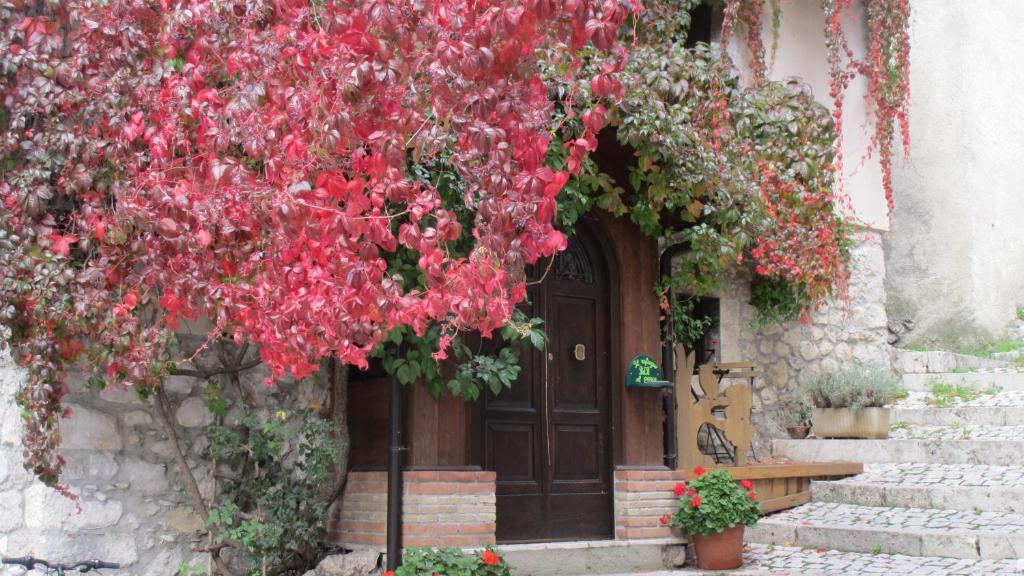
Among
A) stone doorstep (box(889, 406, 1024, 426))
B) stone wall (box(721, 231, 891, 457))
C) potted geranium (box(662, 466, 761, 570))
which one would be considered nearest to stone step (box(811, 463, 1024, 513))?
stone doorstep (box(889, 406, 1024, 426))

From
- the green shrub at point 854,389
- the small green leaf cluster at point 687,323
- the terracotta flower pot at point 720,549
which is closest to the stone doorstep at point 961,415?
the green shrub at point 854,389

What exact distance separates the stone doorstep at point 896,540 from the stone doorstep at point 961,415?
99.1 inches

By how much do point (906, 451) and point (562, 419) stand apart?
370 cm

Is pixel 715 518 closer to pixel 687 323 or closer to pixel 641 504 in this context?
pixel 641 504

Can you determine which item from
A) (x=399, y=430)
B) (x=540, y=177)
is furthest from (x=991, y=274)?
(x=540, y=177)

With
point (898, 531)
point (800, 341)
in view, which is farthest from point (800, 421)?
point (898, 531)

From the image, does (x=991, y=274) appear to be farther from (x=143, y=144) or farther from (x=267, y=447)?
(x=143, y=144)

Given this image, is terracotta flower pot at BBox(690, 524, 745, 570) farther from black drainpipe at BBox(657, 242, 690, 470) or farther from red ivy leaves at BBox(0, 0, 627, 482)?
red ivy leaves at BBox(0, 0, 627, 482)

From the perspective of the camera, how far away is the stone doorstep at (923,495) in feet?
24.1

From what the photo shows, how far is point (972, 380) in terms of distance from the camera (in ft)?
34.4

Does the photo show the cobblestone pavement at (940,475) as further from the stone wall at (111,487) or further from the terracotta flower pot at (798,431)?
the stone wall at (111,487)

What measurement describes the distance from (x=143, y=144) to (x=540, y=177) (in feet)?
8.63

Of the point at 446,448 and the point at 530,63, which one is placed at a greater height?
the point at 530,63

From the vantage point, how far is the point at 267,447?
19.0 feet
